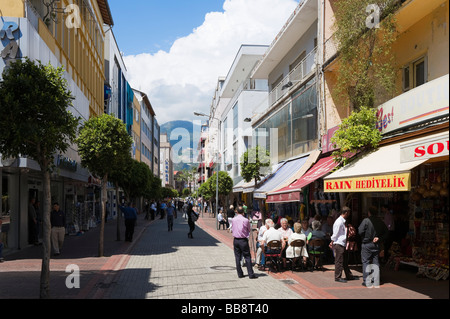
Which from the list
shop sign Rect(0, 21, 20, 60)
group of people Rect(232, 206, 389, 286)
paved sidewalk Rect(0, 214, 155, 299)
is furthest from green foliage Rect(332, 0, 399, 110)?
shop sign Rect(0, 21, 20, 60)

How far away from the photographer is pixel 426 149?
718 cm

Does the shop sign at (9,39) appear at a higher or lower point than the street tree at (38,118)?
higher

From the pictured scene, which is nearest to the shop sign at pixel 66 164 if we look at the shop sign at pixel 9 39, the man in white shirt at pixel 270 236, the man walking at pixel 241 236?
the shop sign at pixel 9 39

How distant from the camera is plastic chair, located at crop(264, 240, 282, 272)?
464 inches

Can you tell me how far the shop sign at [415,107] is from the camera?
836cm

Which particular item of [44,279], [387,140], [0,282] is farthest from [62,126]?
[387,140]

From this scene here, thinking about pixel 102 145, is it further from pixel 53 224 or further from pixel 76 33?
pixel 76 33

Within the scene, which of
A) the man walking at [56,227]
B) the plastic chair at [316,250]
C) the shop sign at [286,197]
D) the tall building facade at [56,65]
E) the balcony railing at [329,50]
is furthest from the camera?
the balcony railing at [329,50]

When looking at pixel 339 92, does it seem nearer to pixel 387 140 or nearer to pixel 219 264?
pixel 387 140

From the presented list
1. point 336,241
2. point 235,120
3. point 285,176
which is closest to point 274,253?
point 336,241

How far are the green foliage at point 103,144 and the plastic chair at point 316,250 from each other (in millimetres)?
7322

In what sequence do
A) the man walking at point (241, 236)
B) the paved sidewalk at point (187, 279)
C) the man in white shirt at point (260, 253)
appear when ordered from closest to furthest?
the paved sidewalk at point (187, 279) < the man walking at point (241, 236) < the man in white shirt at point (260, 253)

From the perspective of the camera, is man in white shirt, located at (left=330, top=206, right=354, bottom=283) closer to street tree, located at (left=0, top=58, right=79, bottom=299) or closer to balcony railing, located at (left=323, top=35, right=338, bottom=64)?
street tree, located at (left=0, top=58, right=79, bottom=299)

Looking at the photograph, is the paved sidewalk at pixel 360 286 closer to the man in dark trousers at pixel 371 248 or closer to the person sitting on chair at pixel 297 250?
the man in dark trousers at pixel 371 248
